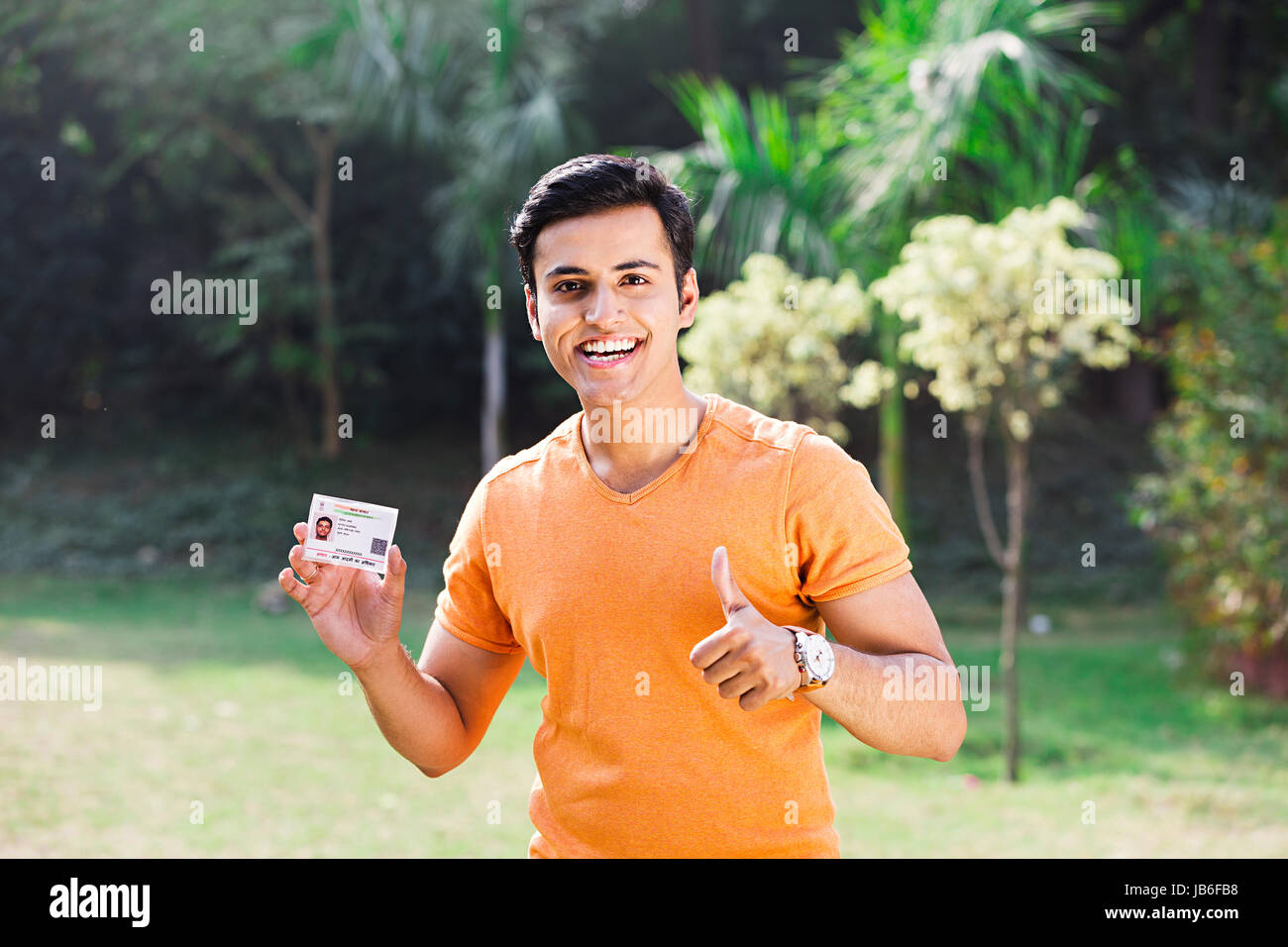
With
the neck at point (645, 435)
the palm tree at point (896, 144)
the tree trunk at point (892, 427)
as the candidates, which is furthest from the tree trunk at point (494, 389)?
the neck at point (645, 435)

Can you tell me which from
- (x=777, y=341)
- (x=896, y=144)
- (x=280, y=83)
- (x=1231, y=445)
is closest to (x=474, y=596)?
(x=777, y=341)

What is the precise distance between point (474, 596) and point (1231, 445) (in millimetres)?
7620

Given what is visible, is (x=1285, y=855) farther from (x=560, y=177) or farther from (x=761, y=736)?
(x=560, y=177)

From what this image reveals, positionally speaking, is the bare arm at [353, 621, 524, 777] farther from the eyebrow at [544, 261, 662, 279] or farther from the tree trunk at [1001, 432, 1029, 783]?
the tree trunk at [1001, 432, 1029, 783]

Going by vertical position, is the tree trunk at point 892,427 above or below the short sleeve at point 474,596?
above

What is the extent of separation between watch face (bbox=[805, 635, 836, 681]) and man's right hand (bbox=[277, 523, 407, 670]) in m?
0.76

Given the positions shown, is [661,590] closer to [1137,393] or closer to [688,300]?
[688,300]

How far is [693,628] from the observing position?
1.93 m

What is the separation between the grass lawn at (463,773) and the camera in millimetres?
6023

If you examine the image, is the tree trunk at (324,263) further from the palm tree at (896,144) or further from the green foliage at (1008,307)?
the green foliage at (1008,307)

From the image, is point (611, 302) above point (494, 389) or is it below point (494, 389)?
below

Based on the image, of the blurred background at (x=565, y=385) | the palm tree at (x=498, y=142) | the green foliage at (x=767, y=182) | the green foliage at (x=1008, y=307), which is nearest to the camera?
the green foliage at (x=1008, y=307)

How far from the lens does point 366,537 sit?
2.21 meters

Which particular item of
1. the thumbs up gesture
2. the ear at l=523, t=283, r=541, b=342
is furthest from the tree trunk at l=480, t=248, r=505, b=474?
the thumbs up gesture
